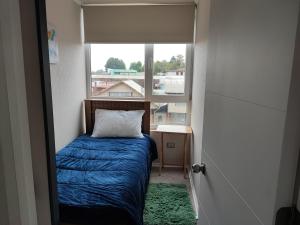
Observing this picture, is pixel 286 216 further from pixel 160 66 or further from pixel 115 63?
pixel 115 63

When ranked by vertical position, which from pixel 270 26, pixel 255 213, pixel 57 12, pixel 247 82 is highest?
pixel 57 12

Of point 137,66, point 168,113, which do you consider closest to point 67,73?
point 137,66

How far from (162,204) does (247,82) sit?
2.01 metres

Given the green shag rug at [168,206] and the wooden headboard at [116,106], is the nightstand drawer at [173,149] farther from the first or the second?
the green shag rug at [168,206]

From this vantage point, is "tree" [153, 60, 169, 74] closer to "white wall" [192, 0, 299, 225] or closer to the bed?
the bed

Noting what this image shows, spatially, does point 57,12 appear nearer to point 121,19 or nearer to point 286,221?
point 121,19

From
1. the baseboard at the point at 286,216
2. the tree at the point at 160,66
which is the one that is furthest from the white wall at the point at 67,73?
the baseboard at the point at 286,216

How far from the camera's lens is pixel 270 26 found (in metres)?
0.55

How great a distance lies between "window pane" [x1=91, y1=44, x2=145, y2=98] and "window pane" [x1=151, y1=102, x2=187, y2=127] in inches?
12.6

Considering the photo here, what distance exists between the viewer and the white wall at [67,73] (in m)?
2.44

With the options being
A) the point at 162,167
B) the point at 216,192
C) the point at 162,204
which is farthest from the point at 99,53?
the point at 216,192

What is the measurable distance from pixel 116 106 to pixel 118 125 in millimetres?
346

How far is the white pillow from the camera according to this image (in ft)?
9.78

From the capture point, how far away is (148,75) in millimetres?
3215
